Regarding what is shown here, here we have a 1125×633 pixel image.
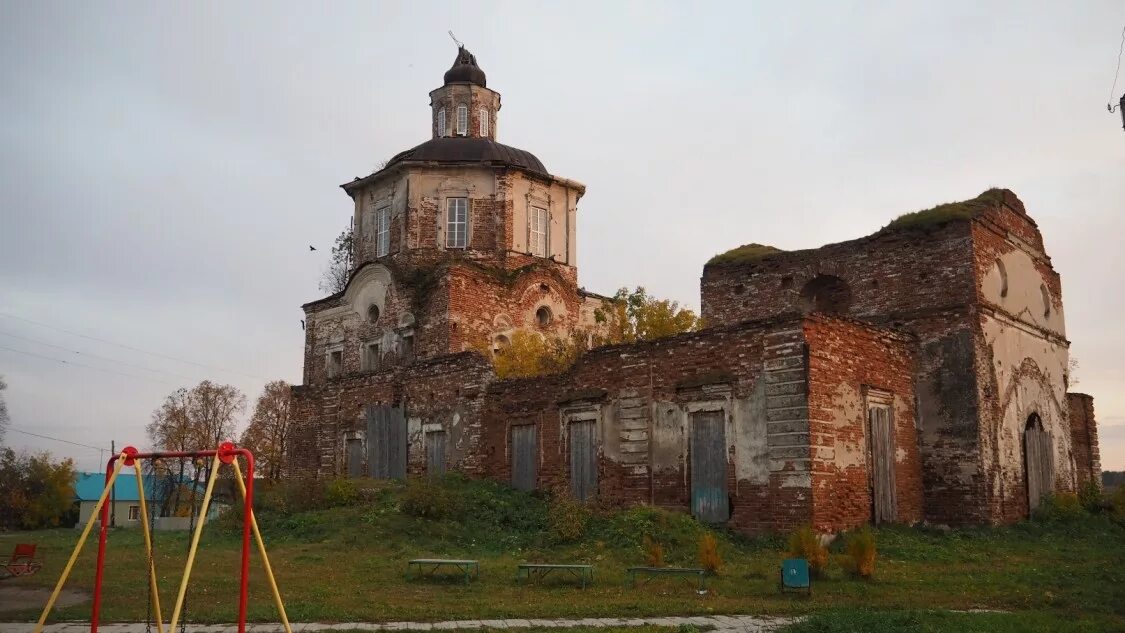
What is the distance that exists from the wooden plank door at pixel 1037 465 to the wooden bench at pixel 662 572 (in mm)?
11324

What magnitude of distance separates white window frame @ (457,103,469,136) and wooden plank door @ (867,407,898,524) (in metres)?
19.7

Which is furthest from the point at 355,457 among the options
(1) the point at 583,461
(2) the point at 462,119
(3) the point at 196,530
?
(3) the point at 196,530

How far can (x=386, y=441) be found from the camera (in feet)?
A: 83.8

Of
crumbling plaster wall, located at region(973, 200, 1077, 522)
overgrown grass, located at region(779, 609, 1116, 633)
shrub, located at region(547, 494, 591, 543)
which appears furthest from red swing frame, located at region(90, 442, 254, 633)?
crumbling plaster wall, located at region(973, 200, 1077, 522)

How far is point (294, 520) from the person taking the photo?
20.6 m

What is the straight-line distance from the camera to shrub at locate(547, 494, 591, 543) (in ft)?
55.4

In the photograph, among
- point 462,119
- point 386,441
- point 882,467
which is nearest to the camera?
point 882,467

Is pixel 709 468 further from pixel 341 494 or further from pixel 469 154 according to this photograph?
pixel 469 154

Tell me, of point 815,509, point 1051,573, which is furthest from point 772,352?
point 1051,573

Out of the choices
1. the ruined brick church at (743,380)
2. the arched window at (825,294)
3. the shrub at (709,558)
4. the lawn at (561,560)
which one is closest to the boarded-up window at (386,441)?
the ruined brick church at (743,380)

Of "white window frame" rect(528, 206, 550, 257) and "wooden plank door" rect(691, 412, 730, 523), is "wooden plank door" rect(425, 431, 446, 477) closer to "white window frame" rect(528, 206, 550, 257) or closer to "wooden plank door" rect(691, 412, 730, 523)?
"wooden plank door" rect(691, 412, 730, 523)

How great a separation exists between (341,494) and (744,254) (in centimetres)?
1178

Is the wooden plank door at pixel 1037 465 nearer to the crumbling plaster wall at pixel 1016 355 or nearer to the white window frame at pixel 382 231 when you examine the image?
the crumbling plaster wall at pixel 1016 355

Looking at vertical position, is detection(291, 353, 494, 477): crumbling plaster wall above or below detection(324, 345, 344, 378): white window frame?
below
